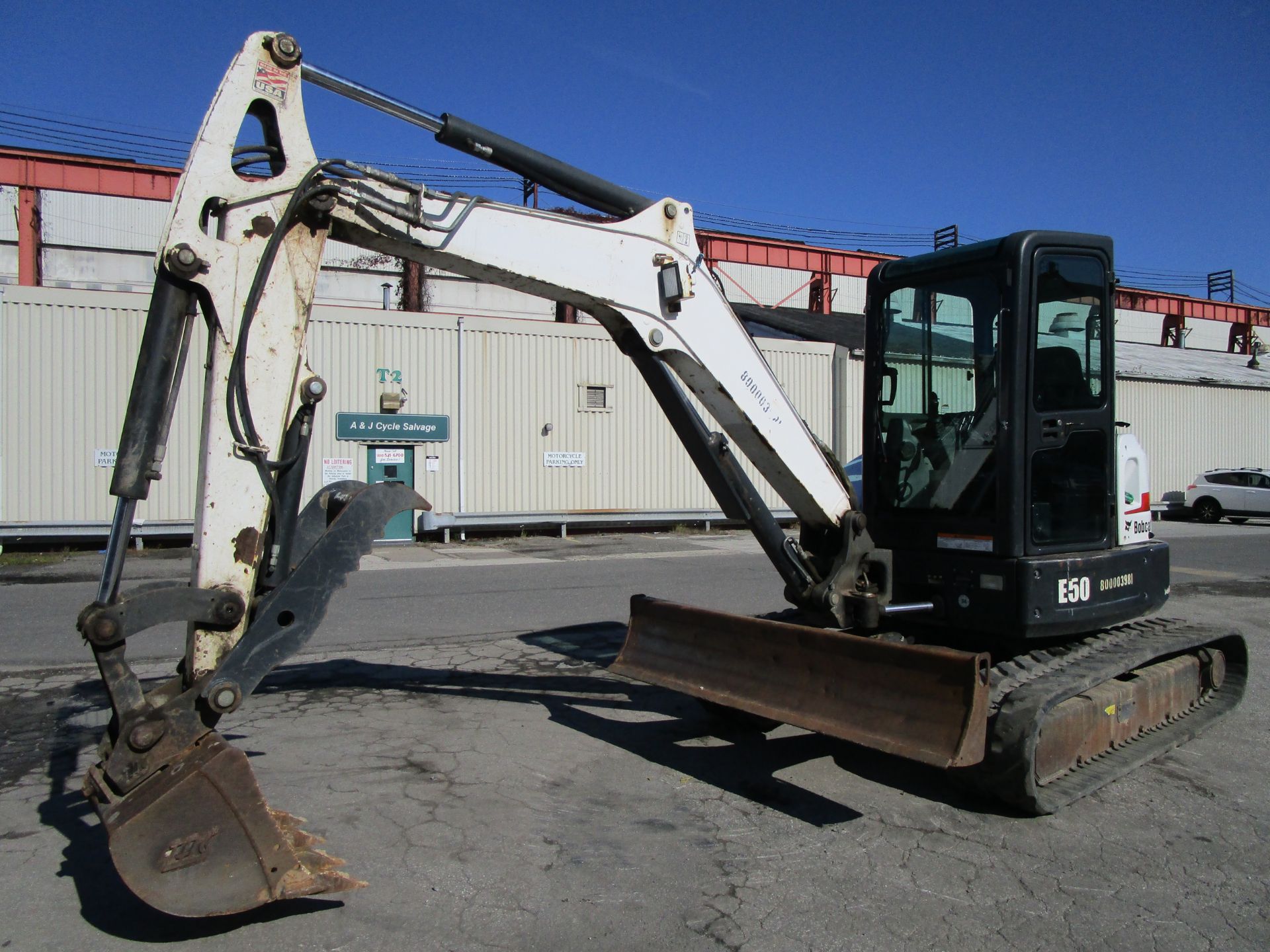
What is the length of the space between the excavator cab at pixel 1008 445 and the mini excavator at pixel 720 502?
18 millimetres

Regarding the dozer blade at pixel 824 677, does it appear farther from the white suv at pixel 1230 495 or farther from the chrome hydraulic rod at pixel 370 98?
the white suv at pixel 1230 495

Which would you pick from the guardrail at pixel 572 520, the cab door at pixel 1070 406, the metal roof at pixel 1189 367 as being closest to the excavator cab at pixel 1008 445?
the cab door at pixel 1070 406

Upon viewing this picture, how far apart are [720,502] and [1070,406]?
6.68ft

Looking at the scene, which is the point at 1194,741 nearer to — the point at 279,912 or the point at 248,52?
the point at 279,912

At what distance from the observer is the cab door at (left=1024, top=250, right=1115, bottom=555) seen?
519cm

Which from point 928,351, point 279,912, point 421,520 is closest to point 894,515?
point 928,351

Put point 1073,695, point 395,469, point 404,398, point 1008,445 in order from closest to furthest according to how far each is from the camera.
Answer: point 1073,695
point 1008,445
point 404,398
point 395,469

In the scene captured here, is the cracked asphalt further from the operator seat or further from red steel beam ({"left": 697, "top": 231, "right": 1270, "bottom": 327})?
Result: red steel beam ({"left": 697, "top": 231, "right": 1270, "bottom": 327})

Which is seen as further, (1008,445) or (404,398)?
(404,398)

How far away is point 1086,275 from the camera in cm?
543

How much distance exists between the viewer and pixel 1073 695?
15.9 feet

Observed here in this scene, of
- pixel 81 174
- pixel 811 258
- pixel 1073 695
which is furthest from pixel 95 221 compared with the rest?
pixel 1073 695

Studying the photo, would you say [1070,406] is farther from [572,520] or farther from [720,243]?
[720,243]

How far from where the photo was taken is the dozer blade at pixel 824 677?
4254 mm
